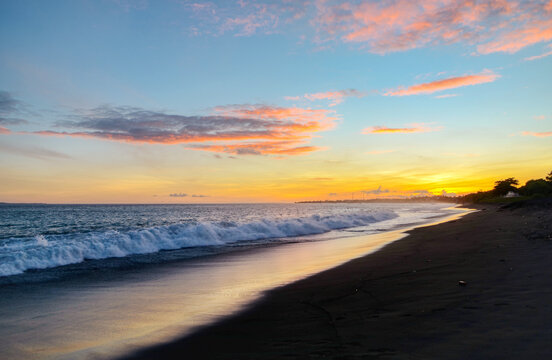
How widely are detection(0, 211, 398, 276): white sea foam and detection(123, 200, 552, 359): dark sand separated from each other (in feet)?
37.3

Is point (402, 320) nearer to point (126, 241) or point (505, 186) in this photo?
point (126, 241)

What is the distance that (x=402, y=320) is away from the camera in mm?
5418

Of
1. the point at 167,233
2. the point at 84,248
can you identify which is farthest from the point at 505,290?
the point at 167,233

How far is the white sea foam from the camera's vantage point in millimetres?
14477

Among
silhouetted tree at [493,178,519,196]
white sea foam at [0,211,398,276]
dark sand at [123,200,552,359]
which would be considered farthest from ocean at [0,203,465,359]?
silhouetted tree at [493,178,519,196]

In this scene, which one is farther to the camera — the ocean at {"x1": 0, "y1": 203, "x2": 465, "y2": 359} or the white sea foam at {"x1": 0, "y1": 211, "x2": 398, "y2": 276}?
the white sea foam at {"x1": 0, "y1": 211, "x2": 398, "y2": 276}

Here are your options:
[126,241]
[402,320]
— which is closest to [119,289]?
[402,320]

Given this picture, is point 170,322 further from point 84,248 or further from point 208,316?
point 84,248

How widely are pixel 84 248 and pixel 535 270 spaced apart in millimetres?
17699

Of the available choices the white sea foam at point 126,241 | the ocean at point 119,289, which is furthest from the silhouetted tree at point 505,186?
the ocean at point 119,289

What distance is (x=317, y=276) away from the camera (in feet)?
34.7

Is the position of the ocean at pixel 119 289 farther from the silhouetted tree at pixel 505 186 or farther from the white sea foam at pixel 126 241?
the silhouetted tree at pixel 505 186

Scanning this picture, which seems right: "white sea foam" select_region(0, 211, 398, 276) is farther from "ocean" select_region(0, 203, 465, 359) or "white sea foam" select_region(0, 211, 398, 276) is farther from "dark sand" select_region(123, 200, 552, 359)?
"dark sand" select_region(123, 200, 552, 359)

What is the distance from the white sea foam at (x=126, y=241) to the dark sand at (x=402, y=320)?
37.3 feet
